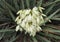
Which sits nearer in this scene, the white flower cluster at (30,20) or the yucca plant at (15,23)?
the white flower cluster at (30,20)

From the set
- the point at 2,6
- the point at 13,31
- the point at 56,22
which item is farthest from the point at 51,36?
the point at 2,6

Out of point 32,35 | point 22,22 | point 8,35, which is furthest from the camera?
point 8,35

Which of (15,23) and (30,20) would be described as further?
(15,23)

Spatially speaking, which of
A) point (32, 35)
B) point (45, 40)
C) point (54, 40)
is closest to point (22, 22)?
point (32, 35)

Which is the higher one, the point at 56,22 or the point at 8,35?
the point at 56,22

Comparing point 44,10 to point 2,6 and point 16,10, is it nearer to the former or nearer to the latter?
point 16,10

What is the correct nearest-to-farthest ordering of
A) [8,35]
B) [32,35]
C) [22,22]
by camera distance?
[22,22] < [32,35] < [8,35]

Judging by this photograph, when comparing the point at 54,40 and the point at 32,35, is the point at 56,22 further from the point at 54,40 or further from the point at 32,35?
the point at 32,35

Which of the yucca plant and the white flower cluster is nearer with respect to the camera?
the white flower cluster

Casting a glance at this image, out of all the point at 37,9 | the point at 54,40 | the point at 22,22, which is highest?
the point at 37,9

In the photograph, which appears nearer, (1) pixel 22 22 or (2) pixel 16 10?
(1) pixel 22 22
